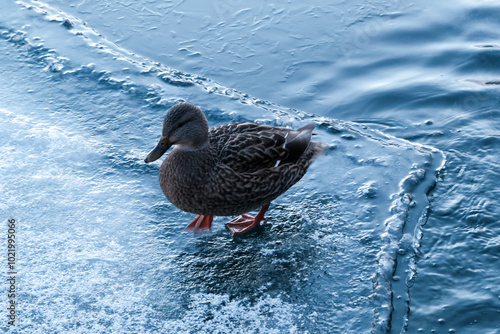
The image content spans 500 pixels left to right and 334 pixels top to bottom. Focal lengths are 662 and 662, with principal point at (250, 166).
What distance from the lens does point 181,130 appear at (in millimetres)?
4203

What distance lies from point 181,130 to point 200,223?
0.66m

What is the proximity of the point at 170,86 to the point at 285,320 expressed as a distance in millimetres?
2915

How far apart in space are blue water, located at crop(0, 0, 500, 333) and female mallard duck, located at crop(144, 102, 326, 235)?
242 mm

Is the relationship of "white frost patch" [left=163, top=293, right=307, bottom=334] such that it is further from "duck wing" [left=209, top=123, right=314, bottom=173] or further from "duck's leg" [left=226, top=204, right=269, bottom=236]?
"duck wing" [left=209, top=123, right=314, bottom=173]

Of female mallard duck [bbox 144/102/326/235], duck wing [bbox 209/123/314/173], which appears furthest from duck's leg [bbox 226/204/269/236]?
duck wing [bbox 209/123/314/173]

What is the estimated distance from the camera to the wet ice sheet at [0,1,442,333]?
3760mm

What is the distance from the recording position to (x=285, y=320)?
3.68m

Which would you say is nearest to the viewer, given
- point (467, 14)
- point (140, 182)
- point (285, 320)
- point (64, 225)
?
point (285, 320)

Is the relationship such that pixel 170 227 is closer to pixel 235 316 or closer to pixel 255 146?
pixel 255 146

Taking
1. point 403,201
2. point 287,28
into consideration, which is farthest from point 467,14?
point 403,201

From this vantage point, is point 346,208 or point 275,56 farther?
point 275,56

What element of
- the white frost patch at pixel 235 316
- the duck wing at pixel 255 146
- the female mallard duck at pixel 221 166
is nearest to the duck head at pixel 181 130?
A: the female mallard duck at pixel 221 166

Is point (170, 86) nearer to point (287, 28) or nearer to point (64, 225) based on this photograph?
point (287, 28)

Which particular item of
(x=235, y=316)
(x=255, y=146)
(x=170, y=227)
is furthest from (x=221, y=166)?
(x=235, y=316)
